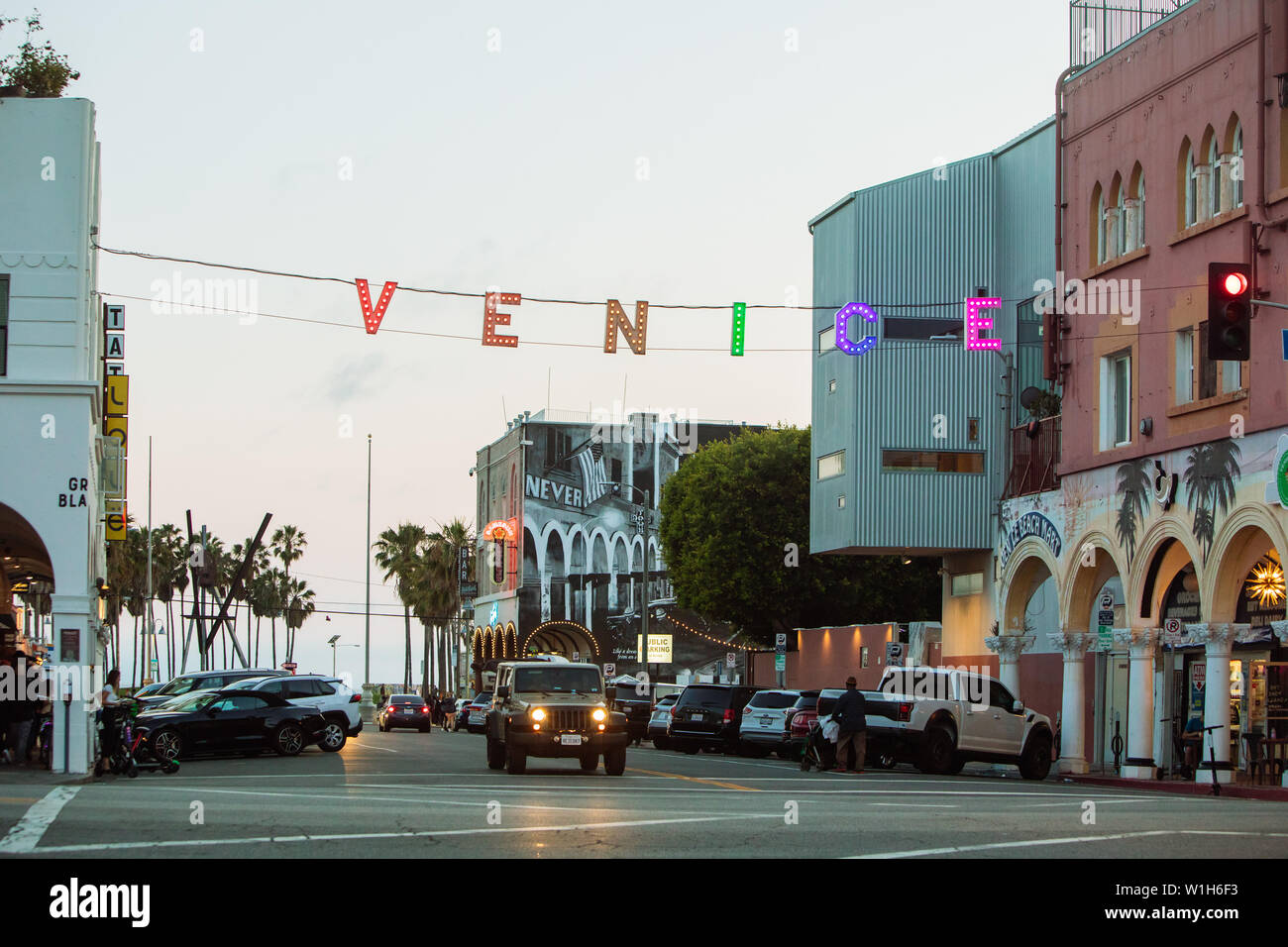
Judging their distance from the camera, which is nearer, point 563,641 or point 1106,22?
point 1106,22

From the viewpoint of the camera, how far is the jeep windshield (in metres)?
28.1

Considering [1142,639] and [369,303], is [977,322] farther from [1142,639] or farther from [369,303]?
[369,303]

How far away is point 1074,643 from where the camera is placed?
117 feet

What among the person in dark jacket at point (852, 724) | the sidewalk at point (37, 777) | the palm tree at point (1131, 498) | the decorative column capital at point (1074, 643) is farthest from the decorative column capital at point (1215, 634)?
the sidewalk at point (37, 777)

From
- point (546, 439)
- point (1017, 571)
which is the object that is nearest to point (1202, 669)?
point (1017, 571)

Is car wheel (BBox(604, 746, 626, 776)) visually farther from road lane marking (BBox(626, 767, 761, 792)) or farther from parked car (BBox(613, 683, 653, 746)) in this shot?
parked car (BBox(613, 683, 653, 746))

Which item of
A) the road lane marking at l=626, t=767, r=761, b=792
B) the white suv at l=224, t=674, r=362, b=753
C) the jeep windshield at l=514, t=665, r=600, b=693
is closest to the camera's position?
the road lane marking at l=626, t=767, r=761, b=792

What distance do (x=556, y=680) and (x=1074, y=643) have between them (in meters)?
12.7

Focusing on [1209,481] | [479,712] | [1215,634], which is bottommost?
[479,712]

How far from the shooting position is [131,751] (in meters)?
27.1

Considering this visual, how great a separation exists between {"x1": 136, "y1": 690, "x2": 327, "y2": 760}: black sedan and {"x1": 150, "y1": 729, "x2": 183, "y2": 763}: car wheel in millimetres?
20

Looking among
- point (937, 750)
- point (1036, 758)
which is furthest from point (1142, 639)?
point (937, 750)

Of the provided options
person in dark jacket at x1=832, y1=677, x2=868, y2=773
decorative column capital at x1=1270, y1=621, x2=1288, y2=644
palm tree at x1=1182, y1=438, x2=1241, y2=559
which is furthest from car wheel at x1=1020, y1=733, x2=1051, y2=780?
decorative column capital at x1=1270, y1=621, x2=1288, y2=644
